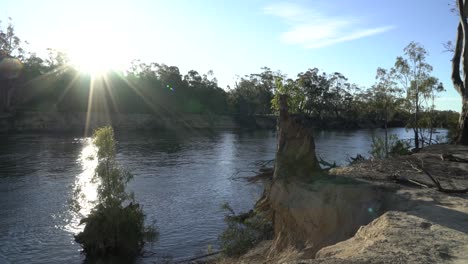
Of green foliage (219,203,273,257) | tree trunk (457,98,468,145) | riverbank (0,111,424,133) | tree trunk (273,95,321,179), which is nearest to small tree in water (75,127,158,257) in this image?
green foliage (219,203,273,257)

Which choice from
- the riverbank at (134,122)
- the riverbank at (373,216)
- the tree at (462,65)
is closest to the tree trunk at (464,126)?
the tree at (462,65)

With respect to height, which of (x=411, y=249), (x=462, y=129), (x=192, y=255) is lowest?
(x=192, y=255)

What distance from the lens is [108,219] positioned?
17.9 metres

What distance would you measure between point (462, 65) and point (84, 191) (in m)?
28.5

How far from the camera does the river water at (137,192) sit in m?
19.9

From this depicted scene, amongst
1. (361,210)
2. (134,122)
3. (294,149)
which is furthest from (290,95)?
(134,122)

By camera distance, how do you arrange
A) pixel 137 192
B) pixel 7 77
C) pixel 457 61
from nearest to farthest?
1. pixel 457 61
2. pixel 137 192
3. pixel 7 77

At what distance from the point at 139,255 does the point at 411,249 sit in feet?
45.4

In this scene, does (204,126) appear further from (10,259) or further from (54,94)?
(10,259)

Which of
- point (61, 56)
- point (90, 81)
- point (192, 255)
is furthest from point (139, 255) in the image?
point (61, 56)

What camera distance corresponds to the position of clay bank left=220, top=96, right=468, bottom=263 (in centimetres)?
811

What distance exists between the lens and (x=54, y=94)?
94.9 metres

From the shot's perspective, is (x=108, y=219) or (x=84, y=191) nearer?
(x=108, y=219)

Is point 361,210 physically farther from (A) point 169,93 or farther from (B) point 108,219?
(A) point 169,93
